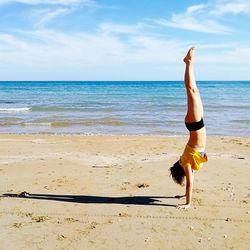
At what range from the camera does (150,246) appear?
212 inches

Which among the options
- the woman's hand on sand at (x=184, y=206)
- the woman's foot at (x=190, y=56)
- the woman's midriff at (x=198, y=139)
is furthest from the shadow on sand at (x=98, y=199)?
the woman's foot at (x=190, y=56)

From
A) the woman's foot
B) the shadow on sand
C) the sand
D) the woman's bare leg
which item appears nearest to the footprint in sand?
the sand

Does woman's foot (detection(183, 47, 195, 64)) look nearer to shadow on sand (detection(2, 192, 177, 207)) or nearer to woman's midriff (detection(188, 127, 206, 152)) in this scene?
woman's midriff (detection(188, 127, 206, 152))

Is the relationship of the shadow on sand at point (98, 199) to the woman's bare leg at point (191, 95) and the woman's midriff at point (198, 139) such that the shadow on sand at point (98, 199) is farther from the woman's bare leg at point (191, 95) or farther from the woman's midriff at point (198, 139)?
the woman's bare leg at point (191, 95)

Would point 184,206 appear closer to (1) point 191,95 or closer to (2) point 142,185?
(2) point 142,185

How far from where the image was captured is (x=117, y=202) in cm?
721

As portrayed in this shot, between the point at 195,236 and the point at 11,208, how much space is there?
3.05 meters

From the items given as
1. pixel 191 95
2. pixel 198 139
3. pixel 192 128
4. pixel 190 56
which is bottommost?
pixel 198 139

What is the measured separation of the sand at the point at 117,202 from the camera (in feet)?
18.5

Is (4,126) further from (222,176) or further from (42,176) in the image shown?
(222,176)

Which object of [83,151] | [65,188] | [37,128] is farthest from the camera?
[37,128]

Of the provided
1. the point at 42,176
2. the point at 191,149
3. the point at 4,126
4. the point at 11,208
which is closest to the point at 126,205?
the point at 191,149

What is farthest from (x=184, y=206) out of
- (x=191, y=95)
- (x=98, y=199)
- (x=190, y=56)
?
(x=190, y=56)

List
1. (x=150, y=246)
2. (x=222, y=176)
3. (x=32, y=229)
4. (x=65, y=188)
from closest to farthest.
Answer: (x=150, y=246), (x=32, y=229), (x=65, y=188), (x=222, y=176)
